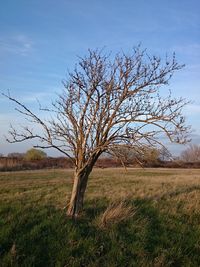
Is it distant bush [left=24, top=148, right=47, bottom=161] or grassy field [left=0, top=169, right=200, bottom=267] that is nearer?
grassy field [left=0, top=169, right=200, bottom=267]

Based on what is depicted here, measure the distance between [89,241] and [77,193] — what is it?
2.26m

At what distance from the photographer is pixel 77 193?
32.2 ft

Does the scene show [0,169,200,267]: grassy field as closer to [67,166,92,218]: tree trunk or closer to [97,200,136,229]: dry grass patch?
[97,200,136,229]: dry grass patch

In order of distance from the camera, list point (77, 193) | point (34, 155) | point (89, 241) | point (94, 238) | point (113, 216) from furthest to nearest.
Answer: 1. point (34, 155)
2. point (77, 193)
3. point (113, 216)
4. point (94, 238)
5. point (89, 241)

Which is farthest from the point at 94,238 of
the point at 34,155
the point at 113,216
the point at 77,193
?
the point at 34,155

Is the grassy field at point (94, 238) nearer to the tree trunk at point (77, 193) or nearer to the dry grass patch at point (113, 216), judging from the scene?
the dry grass patch at point (113, 216)

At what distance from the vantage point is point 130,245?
25.5ft

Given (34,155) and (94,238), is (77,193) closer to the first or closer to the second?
(94,238)

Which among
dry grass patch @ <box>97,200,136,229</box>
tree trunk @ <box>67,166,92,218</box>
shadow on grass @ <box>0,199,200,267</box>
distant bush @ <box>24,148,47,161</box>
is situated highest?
distant bush @ <box>24,148,47,161</box>

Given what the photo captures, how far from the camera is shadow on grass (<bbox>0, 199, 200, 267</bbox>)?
273 inches

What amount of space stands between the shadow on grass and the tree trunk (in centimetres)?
24

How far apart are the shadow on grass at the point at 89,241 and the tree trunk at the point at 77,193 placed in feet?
0.80

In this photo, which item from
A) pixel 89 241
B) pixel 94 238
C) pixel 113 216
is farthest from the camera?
pixel 113 216

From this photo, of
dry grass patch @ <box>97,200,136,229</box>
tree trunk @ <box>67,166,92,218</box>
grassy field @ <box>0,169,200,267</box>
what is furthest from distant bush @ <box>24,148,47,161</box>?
dry grass patch @ <box>97,200,136,229</box>
